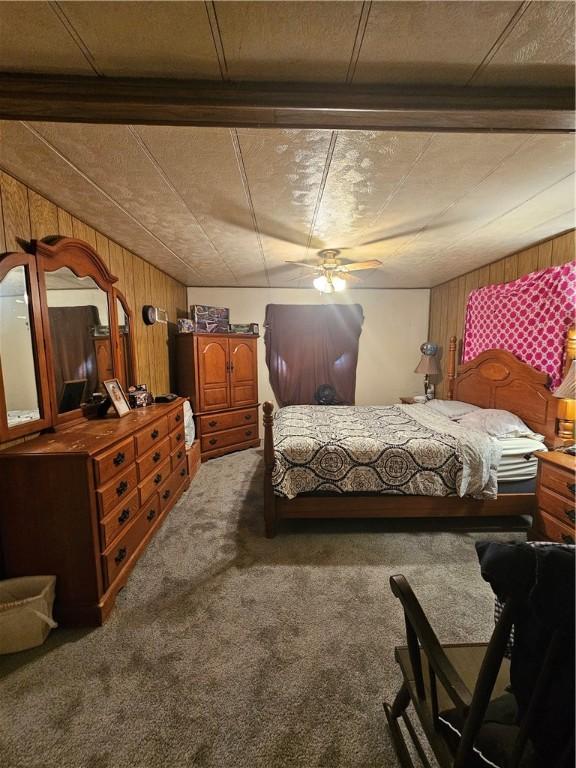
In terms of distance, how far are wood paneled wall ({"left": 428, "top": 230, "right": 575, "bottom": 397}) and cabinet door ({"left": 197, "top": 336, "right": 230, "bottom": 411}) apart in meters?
2.95

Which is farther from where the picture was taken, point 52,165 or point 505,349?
point 505,349

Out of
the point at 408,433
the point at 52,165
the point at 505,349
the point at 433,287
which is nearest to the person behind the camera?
the point at 52,165

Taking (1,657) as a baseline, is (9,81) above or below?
above

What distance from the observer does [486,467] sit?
2361 mm

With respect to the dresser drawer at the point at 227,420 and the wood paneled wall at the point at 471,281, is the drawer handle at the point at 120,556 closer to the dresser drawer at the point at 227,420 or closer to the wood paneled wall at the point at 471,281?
the dresser drawer at the point at 227,420

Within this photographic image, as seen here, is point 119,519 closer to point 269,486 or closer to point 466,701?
point 269,486

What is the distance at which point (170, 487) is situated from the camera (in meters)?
2.69

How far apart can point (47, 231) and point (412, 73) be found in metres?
2.11

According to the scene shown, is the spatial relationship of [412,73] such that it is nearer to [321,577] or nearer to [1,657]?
[321,577]

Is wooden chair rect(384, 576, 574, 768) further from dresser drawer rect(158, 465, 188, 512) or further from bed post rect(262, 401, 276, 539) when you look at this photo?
dresser drawer rect(158, 465, 188, 512)

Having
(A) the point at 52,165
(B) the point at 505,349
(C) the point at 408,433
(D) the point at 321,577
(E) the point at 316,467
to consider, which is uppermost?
(A) the point at 52,165

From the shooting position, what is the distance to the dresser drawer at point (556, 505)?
187 cm

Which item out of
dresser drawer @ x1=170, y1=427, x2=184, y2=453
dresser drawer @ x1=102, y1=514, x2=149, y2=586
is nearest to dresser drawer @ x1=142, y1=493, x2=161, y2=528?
dresser drawer @ x1=102, y1=514, x2=149, y2=586

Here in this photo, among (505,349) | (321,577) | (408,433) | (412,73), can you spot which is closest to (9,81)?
(412,73)
